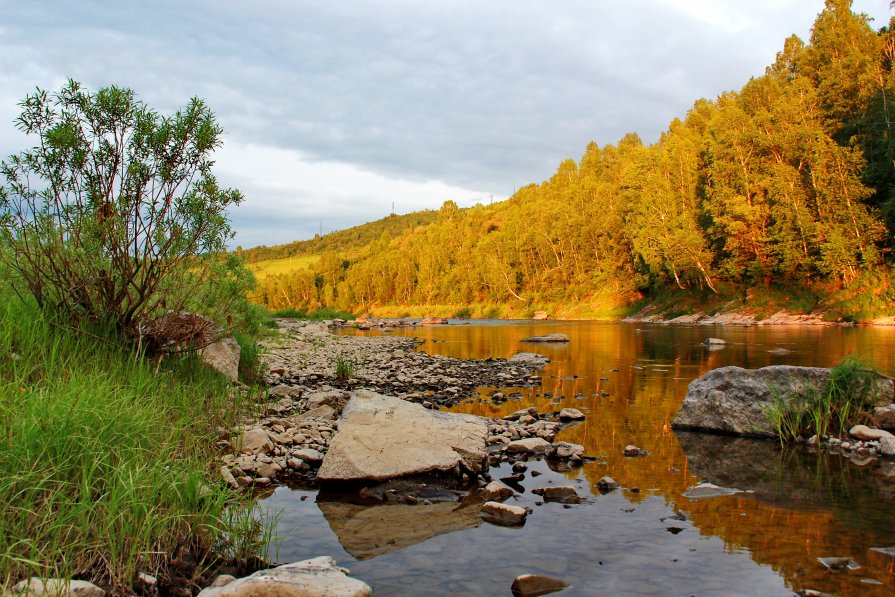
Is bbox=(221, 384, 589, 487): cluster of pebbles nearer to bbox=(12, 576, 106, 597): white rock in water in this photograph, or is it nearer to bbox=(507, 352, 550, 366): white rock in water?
bbox=(12, 576, 106, 597): white rock in water

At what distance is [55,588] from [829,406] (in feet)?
36.0

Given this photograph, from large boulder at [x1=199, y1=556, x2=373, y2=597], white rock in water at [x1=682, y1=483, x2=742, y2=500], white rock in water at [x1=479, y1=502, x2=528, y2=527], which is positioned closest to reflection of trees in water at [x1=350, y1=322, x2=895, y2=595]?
white rock in water at [x1=682, y1=483, x2=742, y2=500]

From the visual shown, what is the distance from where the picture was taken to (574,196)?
3433 inches

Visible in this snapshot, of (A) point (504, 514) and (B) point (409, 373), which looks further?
(B) point (409, 373)

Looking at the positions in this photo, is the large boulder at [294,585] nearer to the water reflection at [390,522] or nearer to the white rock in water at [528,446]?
the water reflection at [390,522]

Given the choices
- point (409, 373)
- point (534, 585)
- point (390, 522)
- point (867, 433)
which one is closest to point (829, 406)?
point (867, 433)

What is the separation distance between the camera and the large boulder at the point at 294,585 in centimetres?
424

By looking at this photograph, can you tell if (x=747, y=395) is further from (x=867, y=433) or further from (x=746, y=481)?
(x=746, y=481)

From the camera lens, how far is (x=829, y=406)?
9.92 m

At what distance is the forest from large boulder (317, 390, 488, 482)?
4122cm

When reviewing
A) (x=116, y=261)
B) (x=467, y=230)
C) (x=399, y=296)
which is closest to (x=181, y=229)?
(x=116, y=261)

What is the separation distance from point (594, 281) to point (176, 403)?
72719 millimetres

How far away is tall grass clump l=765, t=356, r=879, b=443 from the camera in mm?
9930

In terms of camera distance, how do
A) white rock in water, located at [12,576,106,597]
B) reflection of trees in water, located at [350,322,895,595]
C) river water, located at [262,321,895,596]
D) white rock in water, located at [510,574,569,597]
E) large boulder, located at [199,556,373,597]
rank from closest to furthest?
white rock in water, located at [12,576,106,597] < large boulder, located at [199,556,373,597] < white rock in water, located at [510,574,569,597] < river water, located at [262,321,895,596] < reflection of trees in water, located at [350,322,895,595]
